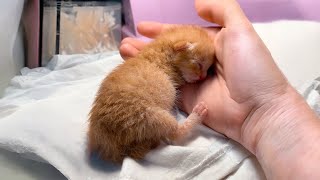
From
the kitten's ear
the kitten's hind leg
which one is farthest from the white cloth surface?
the kitten's ear

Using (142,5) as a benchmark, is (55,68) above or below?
below

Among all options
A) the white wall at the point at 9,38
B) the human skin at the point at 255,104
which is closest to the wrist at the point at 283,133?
the human skin at the point at 255,104

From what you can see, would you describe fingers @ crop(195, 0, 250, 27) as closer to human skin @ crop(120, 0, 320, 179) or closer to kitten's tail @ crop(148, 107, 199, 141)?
human skin @ crop(120, 0, 320, 179)

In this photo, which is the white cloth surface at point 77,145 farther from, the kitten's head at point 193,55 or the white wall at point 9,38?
the white wall at point 9,38

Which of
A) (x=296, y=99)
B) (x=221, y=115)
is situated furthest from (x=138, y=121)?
(x=296, y=99)

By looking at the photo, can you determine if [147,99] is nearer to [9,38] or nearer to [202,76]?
[202,76]

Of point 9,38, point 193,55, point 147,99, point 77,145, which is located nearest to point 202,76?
point 193,55

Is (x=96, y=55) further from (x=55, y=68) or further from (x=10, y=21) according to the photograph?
(x=10, y=21)
